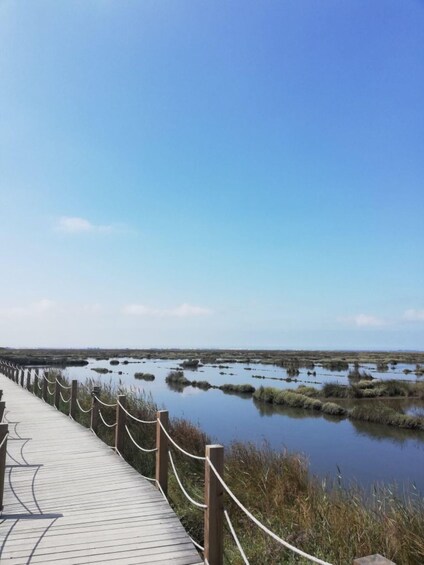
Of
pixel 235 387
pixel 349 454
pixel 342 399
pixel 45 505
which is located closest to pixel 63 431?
pixel 45 505

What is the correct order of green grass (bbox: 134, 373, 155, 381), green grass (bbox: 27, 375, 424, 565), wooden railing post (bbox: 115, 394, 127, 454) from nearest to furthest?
green grass (bbox: 27, 375, 424, 565) → wooden railing post (bbox: 115, 394, 127, 454) → green grass (bbox: 134, 373, 155, 381)

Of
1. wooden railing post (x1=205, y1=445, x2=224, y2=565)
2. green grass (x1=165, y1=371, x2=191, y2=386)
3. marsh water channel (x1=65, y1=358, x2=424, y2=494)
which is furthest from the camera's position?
green grass (x1=165, y1=371, x2=191, y2=386)

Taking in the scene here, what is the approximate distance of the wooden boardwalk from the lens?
4.40m

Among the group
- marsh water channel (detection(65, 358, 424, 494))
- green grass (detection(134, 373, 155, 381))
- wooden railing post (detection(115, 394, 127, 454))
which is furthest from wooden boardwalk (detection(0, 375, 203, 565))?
green grass (detection(134, 373, 155, 381))

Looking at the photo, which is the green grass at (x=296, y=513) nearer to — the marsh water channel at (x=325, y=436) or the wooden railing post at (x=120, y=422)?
the wooden railing post at (x=120, y=422)

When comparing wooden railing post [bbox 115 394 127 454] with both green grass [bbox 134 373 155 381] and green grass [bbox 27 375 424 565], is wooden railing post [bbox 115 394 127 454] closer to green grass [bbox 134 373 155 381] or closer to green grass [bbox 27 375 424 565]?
green grass [bbox 27 375 424 565]

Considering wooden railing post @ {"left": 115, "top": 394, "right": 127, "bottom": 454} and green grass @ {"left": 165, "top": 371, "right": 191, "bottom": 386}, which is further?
green grass @ {"left": 165, "top": 371, "right": 191, "bottom": 386}

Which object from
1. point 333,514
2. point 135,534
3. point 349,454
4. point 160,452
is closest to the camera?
point 135,534

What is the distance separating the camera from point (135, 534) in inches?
193

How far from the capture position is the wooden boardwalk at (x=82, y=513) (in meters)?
4.40

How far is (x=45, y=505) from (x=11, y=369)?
81.5 feet

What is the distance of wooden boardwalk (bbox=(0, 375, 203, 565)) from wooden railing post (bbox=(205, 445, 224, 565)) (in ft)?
0.77

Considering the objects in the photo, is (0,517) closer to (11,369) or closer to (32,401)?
(32,401)

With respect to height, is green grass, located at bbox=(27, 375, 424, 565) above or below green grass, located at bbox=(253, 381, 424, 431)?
above
